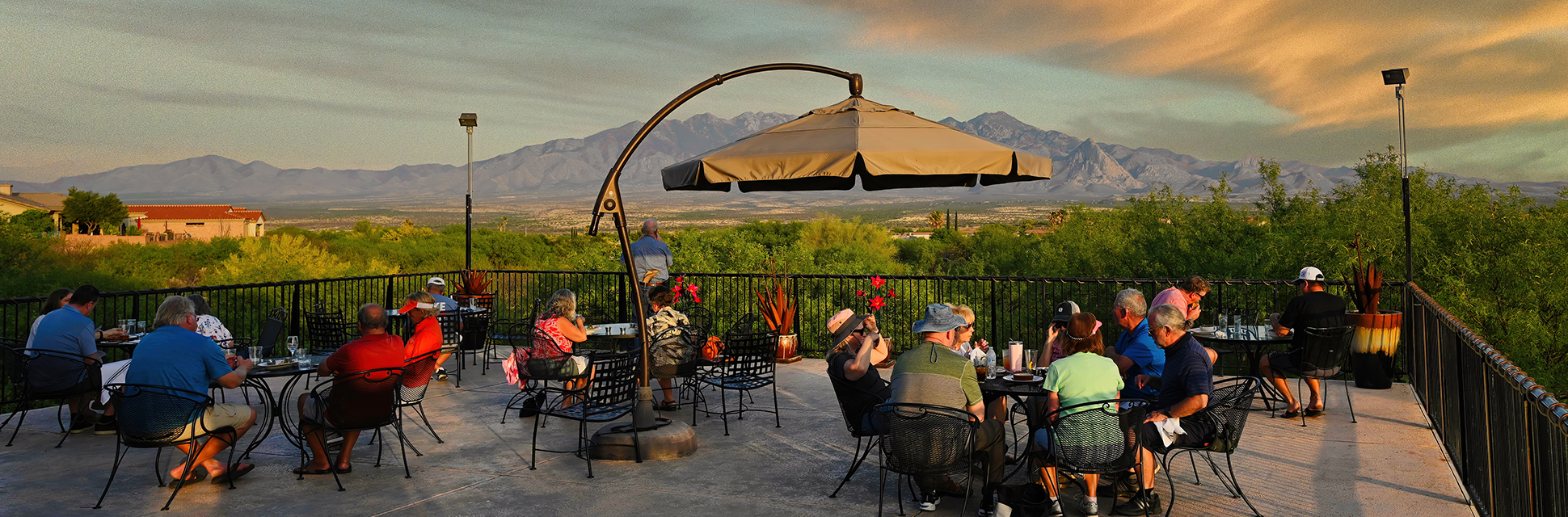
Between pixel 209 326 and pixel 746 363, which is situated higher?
pixel 209 326

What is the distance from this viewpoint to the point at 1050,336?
5.57 metres

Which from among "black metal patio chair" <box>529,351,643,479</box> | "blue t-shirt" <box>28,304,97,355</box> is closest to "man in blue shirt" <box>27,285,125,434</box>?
"blue t-shirt" <box>28,304,97,355</box>

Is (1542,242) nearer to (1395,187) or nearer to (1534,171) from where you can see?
(1395,187)

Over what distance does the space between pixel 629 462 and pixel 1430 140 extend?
122991mm

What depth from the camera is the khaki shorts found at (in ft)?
Result: 15.9

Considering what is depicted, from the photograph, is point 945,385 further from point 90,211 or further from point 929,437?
point 90,211

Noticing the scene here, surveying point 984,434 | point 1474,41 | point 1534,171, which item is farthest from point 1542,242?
point 1534,171

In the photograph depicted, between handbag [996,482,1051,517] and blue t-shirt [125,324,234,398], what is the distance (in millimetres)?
4266

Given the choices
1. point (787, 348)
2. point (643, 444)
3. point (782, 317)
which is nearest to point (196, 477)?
point (643, 444)

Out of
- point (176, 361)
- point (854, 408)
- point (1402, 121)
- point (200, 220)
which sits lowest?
point (854, 408)

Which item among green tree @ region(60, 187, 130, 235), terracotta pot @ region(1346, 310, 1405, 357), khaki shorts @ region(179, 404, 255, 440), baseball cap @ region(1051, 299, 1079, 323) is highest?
green tree @ region(60, 187, 130, 235)

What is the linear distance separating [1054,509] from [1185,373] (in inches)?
37.2

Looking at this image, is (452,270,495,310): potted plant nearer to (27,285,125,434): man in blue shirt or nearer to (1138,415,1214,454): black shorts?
(27,285,125,434): man in blue shirt

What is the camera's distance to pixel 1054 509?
4.35 metres
